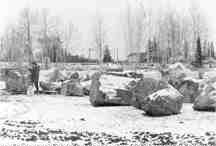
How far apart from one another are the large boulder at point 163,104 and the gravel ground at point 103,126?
1.27ft

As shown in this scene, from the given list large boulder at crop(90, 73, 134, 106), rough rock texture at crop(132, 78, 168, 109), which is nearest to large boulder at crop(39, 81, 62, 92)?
large boulder at crop(90, 73, 134, 106)

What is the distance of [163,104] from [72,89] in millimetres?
12301

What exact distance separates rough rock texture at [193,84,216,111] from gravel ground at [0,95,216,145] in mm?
633

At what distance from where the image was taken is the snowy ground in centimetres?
1329

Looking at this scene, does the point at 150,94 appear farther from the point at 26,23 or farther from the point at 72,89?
the point at 26,23

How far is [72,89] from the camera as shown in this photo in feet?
88.8

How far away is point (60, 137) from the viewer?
1104cm

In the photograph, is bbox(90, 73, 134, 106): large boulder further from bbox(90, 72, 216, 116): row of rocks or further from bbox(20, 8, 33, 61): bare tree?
bbox(20, 8, 33, 61): bare tree

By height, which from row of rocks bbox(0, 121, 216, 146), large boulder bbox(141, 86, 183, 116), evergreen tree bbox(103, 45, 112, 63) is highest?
evergreen tree bbox(103, 45, 112, 63)

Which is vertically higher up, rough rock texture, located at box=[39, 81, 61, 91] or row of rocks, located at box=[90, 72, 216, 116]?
row of rocks, located at box=[90, 72, 216, 116]

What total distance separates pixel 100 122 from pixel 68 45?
179ft

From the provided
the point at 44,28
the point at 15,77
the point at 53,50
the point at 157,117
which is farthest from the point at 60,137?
the point at 53,50

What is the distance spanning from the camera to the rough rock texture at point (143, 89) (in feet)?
57.8

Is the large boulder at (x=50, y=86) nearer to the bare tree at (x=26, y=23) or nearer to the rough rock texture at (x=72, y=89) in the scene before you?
the rough rock texture at (x=72, y=89)
